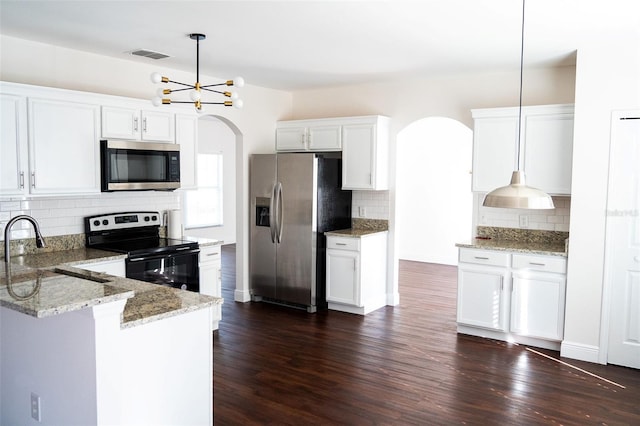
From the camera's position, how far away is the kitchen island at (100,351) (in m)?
2.29

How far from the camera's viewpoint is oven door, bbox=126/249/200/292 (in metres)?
4.38

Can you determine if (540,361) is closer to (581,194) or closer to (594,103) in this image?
(581,194)

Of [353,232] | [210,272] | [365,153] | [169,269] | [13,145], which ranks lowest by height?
[210,272]

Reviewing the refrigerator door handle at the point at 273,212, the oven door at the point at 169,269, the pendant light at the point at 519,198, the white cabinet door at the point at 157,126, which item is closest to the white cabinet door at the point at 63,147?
the white cabinet door at the point at 157,126

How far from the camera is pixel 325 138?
6266 mm

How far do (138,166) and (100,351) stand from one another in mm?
2670

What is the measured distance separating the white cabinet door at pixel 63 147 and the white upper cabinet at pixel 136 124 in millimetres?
101

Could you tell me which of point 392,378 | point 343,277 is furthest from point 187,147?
point 392,378

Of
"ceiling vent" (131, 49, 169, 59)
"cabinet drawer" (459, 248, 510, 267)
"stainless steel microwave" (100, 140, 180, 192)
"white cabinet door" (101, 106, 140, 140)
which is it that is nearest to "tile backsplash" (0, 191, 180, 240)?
"stainless steel microwave" (100, 140, 180, 192)

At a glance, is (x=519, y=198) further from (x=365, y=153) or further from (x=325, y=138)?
(x=325, y=138)

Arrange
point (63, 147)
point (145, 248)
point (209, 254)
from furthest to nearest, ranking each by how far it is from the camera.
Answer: point (209, 254) → point (145, 248) → point (63, 147)

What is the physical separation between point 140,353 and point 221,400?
1324 mm

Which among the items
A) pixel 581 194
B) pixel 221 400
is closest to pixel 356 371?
pixel 221 400

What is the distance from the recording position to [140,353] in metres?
2.48
